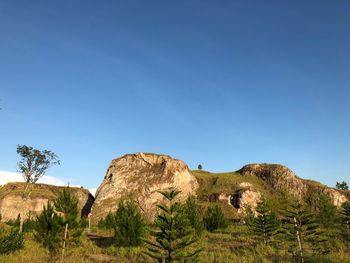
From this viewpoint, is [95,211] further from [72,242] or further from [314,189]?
[314,189]

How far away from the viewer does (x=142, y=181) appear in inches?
2717

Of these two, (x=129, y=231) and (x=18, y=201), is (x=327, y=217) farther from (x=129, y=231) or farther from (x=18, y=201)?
(x=18, y=201)

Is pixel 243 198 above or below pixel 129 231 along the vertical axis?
above

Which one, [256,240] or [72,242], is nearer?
[72,242]

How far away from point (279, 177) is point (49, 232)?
2865 inches

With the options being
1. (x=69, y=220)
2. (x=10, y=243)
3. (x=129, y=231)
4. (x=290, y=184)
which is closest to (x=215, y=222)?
(x=129, y=231)

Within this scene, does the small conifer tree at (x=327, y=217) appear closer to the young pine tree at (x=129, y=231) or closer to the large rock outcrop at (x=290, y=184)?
the young pine tree at (x=129, y=231)

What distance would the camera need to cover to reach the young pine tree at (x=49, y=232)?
19672 mm

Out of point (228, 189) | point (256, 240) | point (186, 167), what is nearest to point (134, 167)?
point (186, 167)

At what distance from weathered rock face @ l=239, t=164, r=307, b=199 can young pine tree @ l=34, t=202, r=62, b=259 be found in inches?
2596

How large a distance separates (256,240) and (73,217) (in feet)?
55.7

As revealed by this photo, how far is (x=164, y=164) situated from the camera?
7256cm

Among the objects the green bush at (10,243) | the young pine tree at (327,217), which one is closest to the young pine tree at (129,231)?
the green bush at (10,243)

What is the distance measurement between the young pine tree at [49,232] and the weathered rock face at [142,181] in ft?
139
